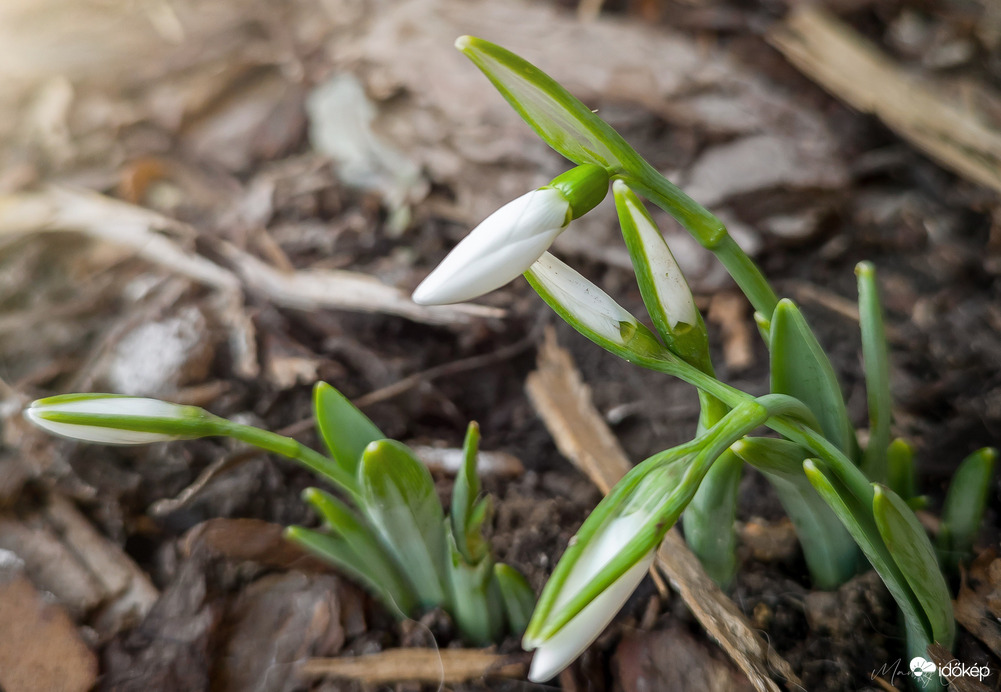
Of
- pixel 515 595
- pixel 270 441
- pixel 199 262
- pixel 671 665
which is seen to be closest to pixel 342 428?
pixel 270 441

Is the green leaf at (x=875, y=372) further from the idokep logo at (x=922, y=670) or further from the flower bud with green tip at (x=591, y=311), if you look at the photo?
the flower bud with green tip at (x=591, y=311)

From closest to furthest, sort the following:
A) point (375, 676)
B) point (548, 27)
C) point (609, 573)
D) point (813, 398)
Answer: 1. point (609, 573)
2. point (813, 398)
3. point (375, 676)
4. point (548, 27)

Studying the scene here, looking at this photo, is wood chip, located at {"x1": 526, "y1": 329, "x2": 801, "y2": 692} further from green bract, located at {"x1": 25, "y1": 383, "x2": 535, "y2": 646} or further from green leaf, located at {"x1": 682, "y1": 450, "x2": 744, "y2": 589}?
green bract, located at {"x1": 25, "y1": 383, "x2": 535, "y2": 646}

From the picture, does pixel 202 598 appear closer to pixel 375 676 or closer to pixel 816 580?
pixel 375 676

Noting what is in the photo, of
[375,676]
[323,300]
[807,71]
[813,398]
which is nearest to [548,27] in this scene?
[807,71]

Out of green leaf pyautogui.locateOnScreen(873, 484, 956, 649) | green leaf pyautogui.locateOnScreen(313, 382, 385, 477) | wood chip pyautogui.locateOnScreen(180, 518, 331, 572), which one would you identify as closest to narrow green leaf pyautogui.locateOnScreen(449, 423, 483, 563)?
green leaf pyautogui.locateOnScreen(313, 382, 385, 477)

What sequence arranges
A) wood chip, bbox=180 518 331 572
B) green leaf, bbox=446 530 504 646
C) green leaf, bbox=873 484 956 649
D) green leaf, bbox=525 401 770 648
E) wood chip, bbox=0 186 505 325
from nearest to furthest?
green leaf, bbox=525 401 770 648, green leaf, bbox=873 484 956 649, green leaf, bbox=446 530 504 646, wood chip, bbox=180 518 331 572, wood chip, bbox=0 186 505 325
